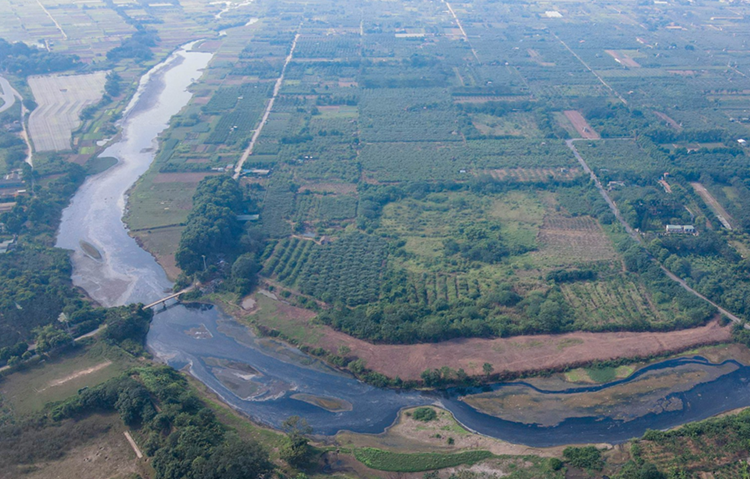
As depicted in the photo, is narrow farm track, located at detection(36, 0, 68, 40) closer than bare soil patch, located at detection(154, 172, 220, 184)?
No

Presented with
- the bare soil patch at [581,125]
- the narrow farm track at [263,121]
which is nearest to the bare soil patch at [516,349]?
→ the narrow farm track at [263,121]

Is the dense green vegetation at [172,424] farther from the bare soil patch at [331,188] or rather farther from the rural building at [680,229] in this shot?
the rural building at [680,229]

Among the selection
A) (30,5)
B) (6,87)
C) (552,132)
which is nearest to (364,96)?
(552,132)

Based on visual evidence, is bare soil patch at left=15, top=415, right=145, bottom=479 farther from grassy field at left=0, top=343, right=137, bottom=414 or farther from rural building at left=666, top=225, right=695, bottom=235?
rural building at left=666, top=225, right=695, bottom=235

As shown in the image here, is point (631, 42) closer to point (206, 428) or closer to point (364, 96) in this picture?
point (364, 96)

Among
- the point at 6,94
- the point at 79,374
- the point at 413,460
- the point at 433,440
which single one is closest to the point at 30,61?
the point at 6,94

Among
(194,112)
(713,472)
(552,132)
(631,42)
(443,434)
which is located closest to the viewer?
(713,472)

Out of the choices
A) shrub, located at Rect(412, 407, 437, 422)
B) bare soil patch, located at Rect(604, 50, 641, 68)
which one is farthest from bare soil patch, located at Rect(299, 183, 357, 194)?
bare soil patch, located at Rect(604, 50, 641, 68)

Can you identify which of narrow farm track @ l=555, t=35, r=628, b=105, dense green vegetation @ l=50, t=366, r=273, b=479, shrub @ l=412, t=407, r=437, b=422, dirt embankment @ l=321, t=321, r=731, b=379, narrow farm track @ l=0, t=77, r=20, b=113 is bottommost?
narrow farm track @ l=555, t=35, r=628, b=105
